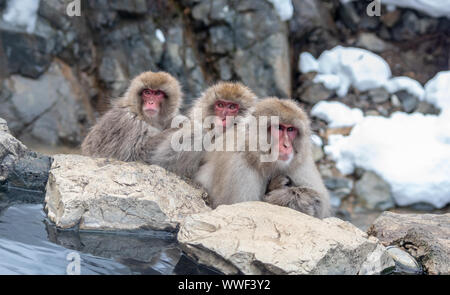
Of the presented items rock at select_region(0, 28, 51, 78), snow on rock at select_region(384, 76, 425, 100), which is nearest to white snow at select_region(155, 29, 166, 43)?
rock at select_region(0, 28, 51, 78)

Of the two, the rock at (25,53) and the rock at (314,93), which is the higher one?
the rock at (25,53)

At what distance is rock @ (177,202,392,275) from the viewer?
8.16ft

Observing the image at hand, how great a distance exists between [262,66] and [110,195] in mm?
6168

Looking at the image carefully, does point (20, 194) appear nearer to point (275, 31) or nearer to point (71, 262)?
point (71, 262)

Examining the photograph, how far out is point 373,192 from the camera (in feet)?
24.6

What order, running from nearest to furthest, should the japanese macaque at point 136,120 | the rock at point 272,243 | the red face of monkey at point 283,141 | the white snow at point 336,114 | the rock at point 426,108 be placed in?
the rock at point 272,243 < the red face of monkey at point 283,141 < the japanese macaque at point 136,120 < the white snow at point 336,114 < the rock at point 426,108

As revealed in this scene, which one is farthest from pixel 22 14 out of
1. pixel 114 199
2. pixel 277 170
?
pixel 277 170

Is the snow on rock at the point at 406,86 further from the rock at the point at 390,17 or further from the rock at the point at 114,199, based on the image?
the rock at the point at 114,199

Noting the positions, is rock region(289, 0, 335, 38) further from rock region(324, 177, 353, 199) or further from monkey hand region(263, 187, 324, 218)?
monkey hand region(263, 187, 324, 218)

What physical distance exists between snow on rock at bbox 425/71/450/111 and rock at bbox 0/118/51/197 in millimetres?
6720

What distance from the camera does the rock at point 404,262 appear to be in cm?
292

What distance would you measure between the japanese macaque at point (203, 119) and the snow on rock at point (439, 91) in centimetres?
533

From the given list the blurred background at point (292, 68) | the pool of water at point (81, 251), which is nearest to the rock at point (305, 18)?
the blurred background at point (292, 68)

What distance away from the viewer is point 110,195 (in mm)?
2994
